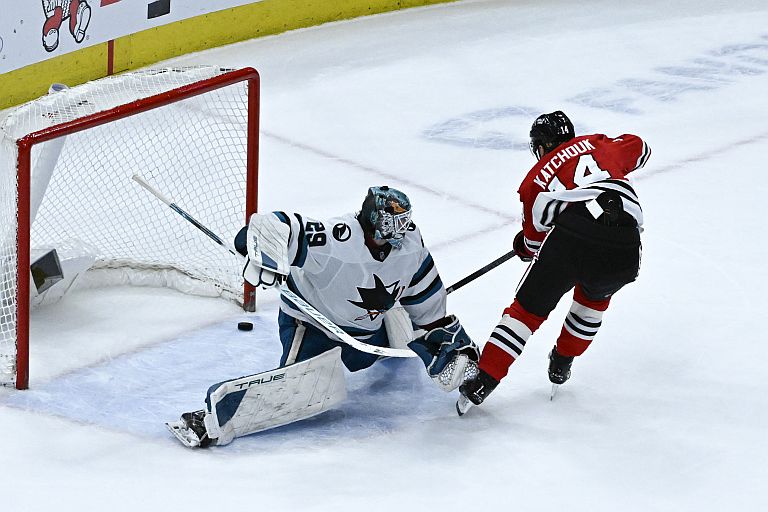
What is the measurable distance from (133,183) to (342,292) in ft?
4.62

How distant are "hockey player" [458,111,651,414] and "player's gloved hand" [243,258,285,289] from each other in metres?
0.52

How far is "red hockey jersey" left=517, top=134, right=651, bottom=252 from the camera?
2.94 m

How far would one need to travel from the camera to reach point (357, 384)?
328cm

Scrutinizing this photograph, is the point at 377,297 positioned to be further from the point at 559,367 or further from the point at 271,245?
the point at 559,367

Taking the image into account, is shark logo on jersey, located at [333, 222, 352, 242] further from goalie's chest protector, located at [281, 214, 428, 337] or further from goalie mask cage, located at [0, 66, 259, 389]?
goalie mask cage, located at [0, 66, 259, 389]

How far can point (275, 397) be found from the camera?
294 cm

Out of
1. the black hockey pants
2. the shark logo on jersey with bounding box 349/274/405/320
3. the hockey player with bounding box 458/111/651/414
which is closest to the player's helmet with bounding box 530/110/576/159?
the hockey player with bounding box 458/111/651/414

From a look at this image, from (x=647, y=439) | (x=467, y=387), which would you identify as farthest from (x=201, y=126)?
(x=647, y=439)

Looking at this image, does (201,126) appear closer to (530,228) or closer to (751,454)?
(530,228)

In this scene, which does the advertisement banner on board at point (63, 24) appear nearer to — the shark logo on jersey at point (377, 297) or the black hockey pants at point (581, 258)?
the shark logo on jersey at point (377, 297)

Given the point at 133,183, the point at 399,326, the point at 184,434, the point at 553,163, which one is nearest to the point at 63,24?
the point at 133,183

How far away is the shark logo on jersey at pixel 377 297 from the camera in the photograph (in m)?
3.00

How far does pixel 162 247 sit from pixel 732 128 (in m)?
2.56

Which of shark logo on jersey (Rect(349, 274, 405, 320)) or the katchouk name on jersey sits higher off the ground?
the katchouk name on jersey
